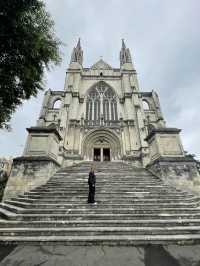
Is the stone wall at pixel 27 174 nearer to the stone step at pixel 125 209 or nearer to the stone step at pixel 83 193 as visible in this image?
the stone step at pixel 83 193

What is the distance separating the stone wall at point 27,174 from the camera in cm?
634

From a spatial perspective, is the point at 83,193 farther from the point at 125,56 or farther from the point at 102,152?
the point at 125,56

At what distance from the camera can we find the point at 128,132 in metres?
17.3

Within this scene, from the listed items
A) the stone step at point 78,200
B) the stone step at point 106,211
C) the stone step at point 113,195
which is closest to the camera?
the stone step at point 106,211

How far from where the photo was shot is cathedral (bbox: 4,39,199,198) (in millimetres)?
7008

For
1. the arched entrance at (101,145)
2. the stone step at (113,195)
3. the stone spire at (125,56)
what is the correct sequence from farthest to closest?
the stone spire at (125,56) < the arched entrance at (101,145) < the stone step at (113,195)

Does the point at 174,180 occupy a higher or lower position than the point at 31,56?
lower

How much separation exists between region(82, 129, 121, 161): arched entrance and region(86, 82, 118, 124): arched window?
5.95ft

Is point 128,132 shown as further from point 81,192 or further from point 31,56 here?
point 31,56

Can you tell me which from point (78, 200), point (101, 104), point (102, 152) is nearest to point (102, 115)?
point (101, 104)

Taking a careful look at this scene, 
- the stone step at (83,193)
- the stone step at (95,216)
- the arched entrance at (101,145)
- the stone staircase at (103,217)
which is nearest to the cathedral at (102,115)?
the arched entrance at (101,145)

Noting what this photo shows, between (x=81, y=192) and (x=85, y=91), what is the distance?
17482mm

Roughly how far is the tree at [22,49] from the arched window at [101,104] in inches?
521

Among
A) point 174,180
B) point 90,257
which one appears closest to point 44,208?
point 90,257
